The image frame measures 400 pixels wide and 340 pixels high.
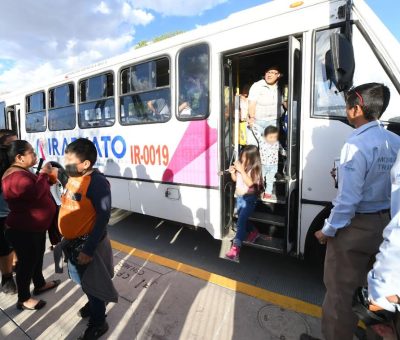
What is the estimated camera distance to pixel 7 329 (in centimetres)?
264

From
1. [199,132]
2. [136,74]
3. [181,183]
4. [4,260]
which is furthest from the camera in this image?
[136,74]

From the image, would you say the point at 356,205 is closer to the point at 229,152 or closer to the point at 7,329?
the point at 229,152

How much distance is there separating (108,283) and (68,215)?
64cm

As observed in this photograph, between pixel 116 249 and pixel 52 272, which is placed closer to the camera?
pixel 52 272

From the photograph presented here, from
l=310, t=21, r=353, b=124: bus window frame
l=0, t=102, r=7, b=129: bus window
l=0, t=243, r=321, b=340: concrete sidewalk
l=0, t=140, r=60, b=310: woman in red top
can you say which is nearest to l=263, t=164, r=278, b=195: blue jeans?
l=310, t=21, r=353, b=124: bus window frame

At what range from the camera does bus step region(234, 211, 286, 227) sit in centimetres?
330

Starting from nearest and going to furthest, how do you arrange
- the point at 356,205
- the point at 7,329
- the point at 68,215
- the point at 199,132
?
the point at 356,205, the point at 68,215, the point at 7,329, the point at 199,132

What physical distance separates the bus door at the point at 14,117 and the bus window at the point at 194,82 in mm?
5401

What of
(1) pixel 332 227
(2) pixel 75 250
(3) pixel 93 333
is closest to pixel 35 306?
(3) pixel 93 333

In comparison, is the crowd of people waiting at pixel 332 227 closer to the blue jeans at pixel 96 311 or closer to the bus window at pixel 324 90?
the blue jeans at pixel 96 311

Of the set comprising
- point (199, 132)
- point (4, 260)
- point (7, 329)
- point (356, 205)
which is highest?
point (199, 132)

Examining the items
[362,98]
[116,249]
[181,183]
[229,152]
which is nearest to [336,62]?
[362,98]

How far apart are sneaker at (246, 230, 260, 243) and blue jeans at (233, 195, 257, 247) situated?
75 millimetres

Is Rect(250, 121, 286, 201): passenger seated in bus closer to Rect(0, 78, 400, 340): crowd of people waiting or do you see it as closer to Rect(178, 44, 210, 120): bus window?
Rect(178, 44, 210, 120): bus window
